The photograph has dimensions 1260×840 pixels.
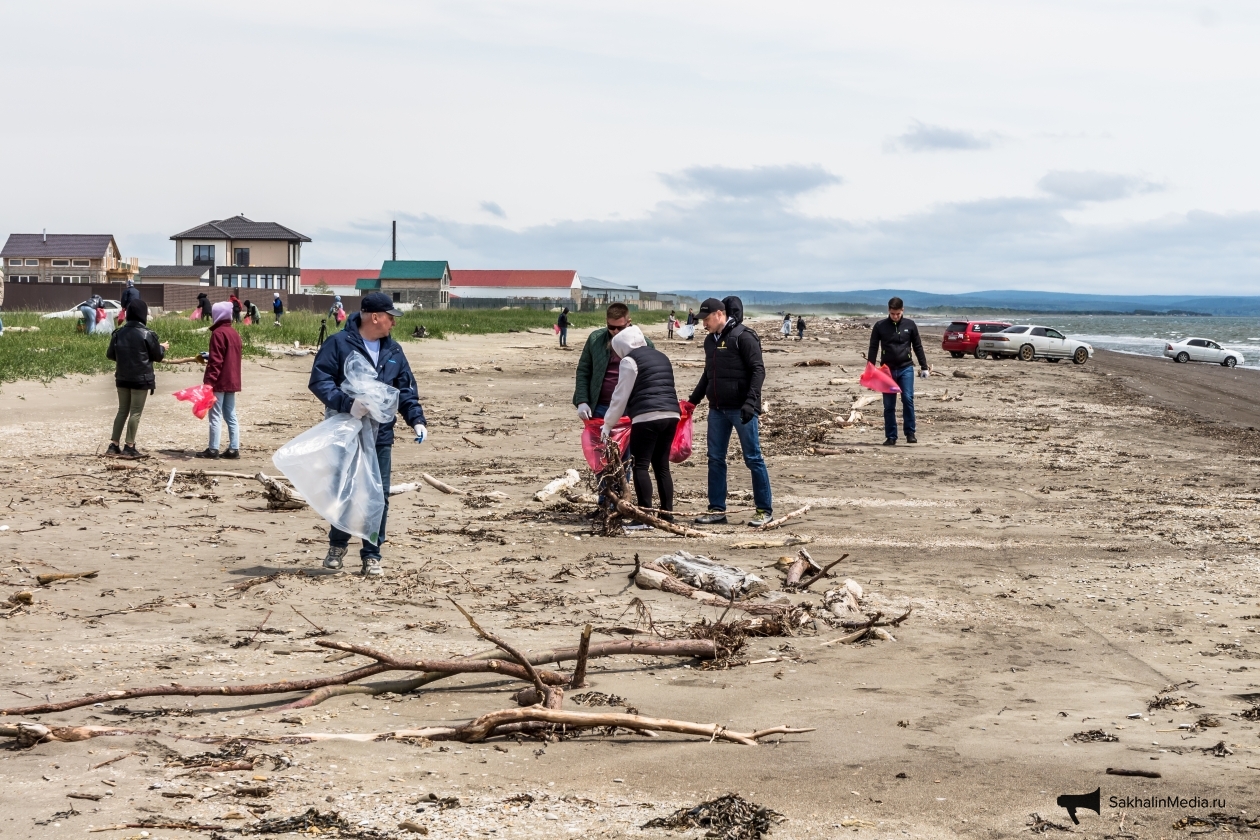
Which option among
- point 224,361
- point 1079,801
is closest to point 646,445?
point 224,361

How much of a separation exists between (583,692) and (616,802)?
4.28ft

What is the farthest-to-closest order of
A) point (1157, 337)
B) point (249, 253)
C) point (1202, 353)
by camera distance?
point (1157, 337) → point (249, 253) → point (1202, 353)

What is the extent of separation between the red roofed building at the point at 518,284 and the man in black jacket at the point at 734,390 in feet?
364

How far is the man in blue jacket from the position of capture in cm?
789

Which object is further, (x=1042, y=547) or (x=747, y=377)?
(x=747, y=377)

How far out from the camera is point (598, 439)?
10180 millimetres

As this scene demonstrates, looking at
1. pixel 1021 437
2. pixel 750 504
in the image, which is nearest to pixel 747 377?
pixel 750 504

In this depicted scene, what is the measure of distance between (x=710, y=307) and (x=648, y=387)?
0.90 metres

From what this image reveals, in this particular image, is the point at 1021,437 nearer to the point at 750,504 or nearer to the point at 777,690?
the point at 750,504

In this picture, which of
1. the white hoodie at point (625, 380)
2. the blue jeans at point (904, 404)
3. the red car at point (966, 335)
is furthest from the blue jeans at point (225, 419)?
the red car at point (966, 335)

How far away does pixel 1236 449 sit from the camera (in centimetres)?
1642

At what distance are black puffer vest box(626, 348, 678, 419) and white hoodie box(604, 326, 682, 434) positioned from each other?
34mm

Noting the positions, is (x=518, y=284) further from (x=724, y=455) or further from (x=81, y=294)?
(x=724, y=455)

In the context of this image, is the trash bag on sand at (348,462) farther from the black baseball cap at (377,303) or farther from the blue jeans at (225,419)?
the blue jeans at (225,419)
